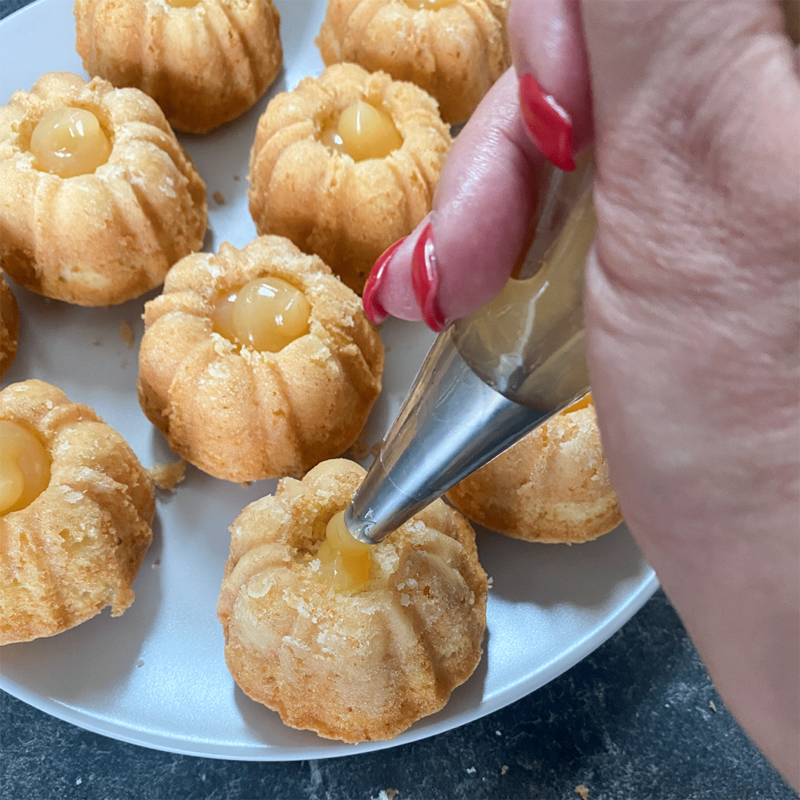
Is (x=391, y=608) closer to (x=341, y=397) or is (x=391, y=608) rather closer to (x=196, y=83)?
(x=341, y=397)

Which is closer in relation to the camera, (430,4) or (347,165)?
(347,165)

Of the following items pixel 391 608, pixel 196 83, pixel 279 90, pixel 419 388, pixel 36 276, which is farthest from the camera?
pixel 279 90

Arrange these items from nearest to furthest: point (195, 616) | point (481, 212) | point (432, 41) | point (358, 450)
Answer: point (481, 212) < point (195, 616) < point (358, 450) < point (432, 41)

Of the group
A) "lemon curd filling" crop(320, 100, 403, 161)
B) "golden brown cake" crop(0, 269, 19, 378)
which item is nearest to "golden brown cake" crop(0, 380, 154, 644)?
"golden brown cake" crop(0, 269, 19, 378)

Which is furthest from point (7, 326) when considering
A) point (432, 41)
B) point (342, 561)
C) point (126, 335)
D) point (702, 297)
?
point (702, 297)

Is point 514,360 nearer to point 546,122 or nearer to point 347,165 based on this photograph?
point 546,122

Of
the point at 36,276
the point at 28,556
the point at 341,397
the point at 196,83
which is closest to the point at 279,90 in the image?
the point at 196,83

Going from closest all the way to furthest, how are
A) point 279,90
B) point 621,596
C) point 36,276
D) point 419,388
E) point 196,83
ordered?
point 419,388 < point 621,596 < point 36,276 < point 196,83 < point 279,90

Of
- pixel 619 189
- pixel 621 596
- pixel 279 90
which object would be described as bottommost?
pixel 621 596
